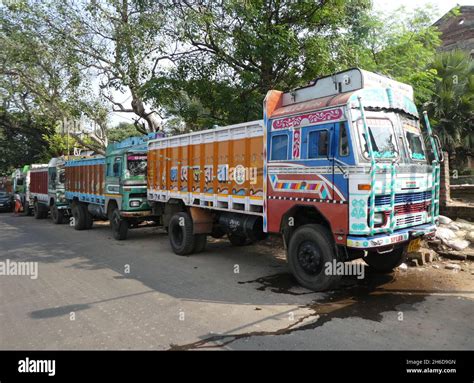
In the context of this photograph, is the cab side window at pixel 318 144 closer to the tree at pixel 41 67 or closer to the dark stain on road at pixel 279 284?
the dark stain on road at pixel 279 284

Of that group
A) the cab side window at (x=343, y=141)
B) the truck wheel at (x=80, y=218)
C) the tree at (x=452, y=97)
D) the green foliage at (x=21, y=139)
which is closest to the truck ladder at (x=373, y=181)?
the cab side window at (x=343, y=141)

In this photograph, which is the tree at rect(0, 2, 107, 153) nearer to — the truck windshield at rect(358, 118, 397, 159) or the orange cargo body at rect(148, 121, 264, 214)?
the orange cargo body at rect(148, 121, 264, 214)

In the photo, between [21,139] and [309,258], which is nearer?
[309,258]

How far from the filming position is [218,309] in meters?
5.23

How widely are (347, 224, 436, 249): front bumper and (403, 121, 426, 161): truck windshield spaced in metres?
1.21

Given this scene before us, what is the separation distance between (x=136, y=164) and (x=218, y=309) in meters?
6.77

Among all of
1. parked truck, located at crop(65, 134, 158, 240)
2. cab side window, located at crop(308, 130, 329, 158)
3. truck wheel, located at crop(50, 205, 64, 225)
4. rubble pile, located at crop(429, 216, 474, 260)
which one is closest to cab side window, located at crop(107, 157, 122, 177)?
parked truck, located at crop(65, 134, 158, 240)

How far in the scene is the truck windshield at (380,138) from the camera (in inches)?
209

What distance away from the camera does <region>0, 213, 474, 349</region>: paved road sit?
4.21 meters

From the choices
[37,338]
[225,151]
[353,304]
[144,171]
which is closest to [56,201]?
[144,171]

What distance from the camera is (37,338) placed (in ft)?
14.3

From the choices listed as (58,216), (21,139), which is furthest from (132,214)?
(21,139)

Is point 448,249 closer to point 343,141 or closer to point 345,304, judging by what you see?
point 345,304
